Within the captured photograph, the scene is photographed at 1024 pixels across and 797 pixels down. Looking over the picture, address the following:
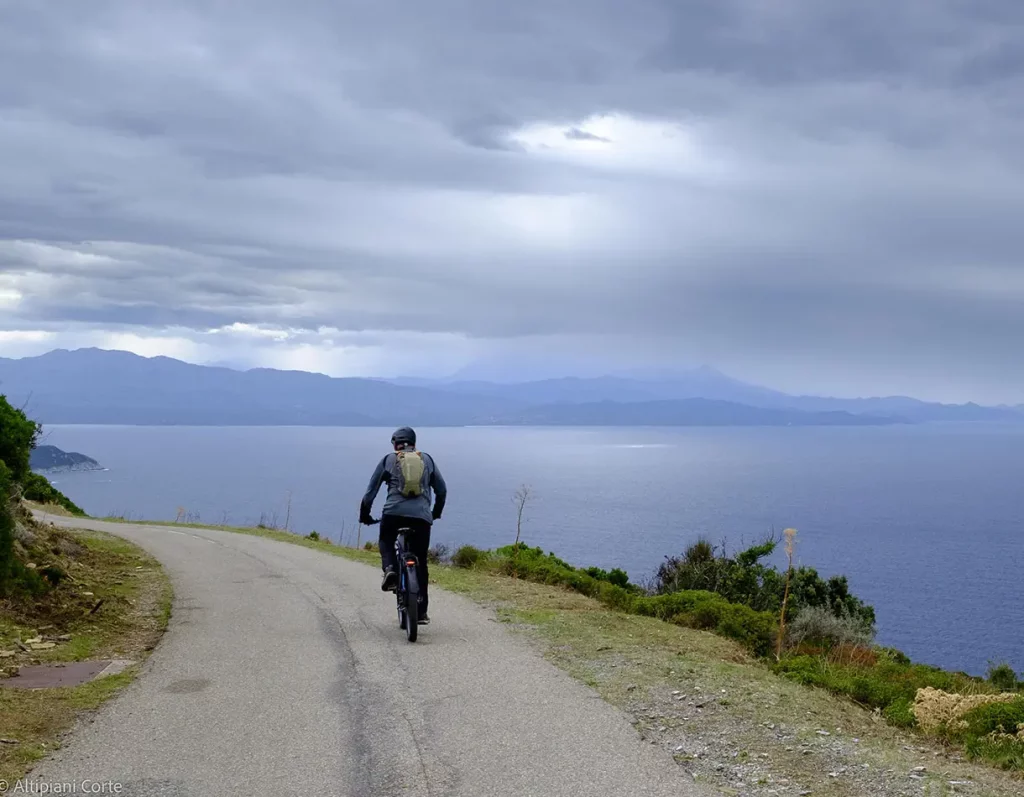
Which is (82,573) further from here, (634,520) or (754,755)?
(634,520)

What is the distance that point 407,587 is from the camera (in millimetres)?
9430

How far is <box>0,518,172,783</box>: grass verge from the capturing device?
6.14 metres

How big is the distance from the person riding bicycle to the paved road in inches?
26.8

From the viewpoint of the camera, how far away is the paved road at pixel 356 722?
5.25m

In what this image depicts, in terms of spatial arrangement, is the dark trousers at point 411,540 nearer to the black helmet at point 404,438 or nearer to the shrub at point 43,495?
the black helmet at point 404,438

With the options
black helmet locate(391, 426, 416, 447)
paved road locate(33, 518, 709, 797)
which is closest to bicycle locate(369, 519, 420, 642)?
paved road locate(33, 518, 709, 797)

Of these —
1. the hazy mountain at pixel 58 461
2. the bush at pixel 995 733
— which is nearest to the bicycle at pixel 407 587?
the bush at pixel 995 733

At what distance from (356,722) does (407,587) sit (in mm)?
3081

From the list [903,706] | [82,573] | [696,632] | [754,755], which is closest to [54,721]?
[754,755]

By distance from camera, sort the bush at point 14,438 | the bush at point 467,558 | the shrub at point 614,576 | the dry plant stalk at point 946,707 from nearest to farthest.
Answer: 1. the dry plant stalk at point 946,707
2. the bush at point 14,438
3. the bush at point 467,558
4. the shrub at point 614,576

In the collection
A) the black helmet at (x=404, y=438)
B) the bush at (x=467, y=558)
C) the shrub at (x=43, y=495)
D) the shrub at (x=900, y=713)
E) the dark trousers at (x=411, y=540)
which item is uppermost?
the black helmet at (x=404, y=438)

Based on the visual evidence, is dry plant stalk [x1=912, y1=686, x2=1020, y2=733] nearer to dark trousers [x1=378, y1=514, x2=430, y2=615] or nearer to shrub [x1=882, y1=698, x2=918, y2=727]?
shrub [x1=882, y1=698, x2=918, y2=727]

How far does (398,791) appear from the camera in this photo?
5039mm

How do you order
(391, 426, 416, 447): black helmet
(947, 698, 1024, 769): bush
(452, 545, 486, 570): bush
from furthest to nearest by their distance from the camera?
(452, 545, 486, 570): bush, (391, 426, 416, 447): black helmet, (947, 698, 1024, 769): bush
